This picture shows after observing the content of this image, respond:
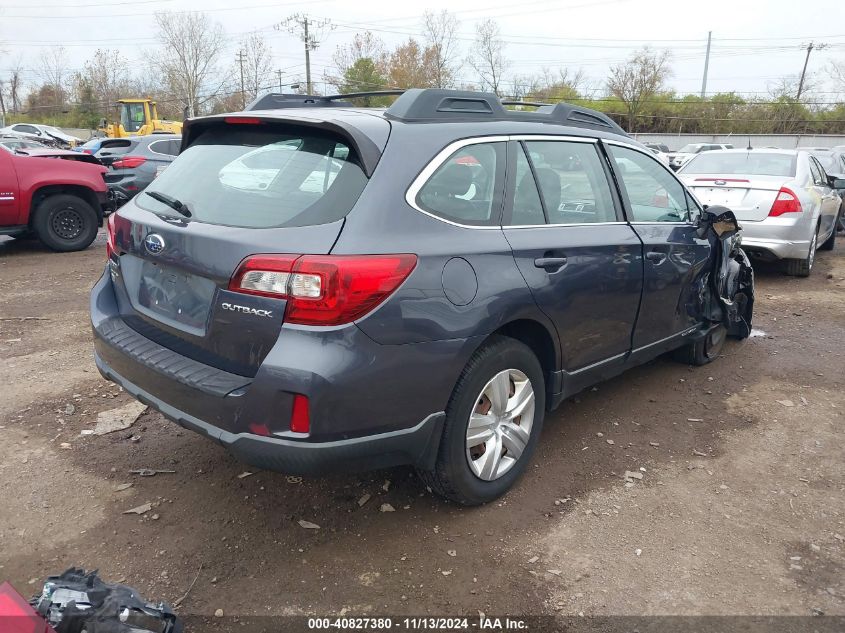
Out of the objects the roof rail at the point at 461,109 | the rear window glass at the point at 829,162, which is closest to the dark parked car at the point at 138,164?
the roof rail at the point at 461,109

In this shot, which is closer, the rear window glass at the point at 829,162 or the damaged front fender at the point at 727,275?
the damaged front fender at the point at 727,275

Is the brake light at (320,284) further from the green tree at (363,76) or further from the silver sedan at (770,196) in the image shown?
the green tree at (363,76)

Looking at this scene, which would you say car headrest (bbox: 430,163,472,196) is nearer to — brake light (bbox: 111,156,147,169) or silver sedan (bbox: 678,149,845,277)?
silver sedan (bbox: 678,149,845,277)

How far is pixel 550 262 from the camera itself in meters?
3.05

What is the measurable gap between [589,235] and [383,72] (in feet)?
191

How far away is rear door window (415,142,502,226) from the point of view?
269cm

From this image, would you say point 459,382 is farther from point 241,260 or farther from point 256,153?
point 256,153

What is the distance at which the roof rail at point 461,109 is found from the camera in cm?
287

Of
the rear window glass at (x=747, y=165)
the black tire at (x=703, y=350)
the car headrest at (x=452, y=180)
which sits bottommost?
the black tire at (x=703, y=350)

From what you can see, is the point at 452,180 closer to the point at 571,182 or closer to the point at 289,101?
the point at 571,182

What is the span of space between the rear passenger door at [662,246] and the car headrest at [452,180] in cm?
131

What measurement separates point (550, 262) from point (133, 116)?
31779 millimetres

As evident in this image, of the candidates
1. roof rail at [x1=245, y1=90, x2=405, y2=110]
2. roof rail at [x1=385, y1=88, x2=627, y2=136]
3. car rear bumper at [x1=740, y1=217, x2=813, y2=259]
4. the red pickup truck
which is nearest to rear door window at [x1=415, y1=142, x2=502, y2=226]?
roof rail at [x1=385, y1=88, x2=627, y2=136]

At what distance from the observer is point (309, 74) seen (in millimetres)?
50281
